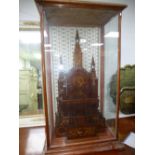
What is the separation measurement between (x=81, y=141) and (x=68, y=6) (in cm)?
147

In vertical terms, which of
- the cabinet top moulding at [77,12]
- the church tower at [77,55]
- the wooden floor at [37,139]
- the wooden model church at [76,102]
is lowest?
the wooden floor at [37,139]

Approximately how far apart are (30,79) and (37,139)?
89 centimetres

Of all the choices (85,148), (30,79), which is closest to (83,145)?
(85,148)

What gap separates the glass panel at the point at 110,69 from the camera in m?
1.72

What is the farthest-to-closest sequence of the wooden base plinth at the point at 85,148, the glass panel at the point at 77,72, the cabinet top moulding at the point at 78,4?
the glass panel at the point at 77,72
the wooden base plinth at the point at 85,148
the cabinet top moulding at the point at 78,4

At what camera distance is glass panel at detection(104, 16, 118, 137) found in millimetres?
1719

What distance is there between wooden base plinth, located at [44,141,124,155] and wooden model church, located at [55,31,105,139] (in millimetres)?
120

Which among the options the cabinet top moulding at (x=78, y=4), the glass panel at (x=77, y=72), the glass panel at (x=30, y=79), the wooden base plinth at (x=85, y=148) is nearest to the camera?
the cabinet top moulding at (x=78, y=4)

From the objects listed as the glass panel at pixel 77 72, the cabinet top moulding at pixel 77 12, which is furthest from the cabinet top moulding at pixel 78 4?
the glass panel at pixel 77 72

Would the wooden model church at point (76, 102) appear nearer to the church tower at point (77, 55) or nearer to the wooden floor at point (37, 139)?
the church tower at point (77, 55)

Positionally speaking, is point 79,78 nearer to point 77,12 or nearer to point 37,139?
point 77,12
